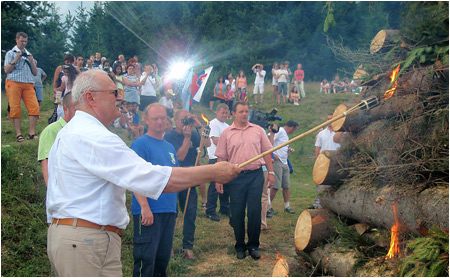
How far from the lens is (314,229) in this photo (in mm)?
5742

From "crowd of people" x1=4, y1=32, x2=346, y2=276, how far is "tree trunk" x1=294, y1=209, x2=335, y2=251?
75 cm

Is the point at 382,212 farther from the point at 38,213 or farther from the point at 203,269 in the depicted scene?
the point at 38,213

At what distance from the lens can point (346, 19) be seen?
34469 mm

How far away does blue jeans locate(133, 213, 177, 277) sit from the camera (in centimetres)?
466

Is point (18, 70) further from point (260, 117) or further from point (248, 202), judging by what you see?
point (248, 202)

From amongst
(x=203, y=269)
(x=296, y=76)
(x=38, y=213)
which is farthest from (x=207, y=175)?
(x=296, y=76)

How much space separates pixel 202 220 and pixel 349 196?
3.59m

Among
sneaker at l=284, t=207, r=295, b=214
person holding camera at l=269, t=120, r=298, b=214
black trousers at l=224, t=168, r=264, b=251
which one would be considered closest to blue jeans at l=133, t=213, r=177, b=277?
black trousers at l=224, t=168, r=264, b=251

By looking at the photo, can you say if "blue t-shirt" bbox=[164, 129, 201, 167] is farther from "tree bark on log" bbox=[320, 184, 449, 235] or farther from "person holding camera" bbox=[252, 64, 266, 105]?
"person holding camera" bbox=[252, 64, 266, 105]

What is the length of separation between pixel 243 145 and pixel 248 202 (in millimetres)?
858

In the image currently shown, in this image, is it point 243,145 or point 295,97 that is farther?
point 295,97

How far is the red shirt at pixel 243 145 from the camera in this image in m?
6.33

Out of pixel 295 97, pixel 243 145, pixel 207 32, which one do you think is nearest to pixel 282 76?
pixel 295 97

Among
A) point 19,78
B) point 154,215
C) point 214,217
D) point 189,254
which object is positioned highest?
point 19,78
